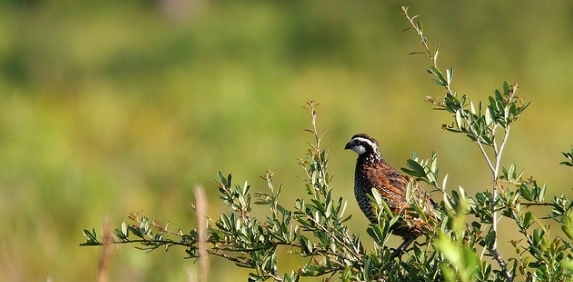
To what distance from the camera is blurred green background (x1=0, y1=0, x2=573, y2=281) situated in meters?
6.77

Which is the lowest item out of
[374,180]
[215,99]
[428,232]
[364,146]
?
[428,232]

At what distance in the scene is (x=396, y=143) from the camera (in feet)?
29.1

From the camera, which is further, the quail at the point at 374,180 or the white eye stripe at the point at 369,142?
the white eye stripe at the point at 369,142

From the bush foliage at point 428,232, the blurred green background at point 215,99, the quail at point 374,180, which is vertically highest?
the blurred green background at point 215,99

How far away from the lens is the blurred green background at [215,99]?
6.77 m

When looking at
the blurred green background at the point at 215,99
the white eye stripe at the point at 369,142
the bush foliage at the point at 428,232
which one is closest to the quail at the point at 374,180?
the white eye stripe at the point at 369,142

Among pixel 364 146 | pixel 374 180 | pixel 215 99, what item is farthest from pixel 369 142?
pixel 215 99

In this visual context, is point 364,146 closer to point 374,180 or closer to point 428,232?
point 374,180

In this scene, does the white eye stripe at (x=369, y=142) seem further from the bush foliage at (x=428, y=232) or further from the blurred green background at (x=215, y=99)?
the bush foliage at (x=428, y=232)

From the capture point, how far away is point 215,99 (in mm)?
9320

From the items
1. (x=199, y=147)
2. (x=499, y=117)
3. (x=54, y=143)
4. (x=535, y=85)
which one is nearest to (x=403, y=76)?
(x=535, y=85)

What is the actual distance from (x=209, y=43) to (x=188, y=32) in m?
0.45

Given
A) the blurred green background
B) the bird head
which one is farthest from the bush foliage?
the blurred green background

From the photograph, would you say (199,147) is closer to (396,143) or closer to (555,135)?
(396,143)
